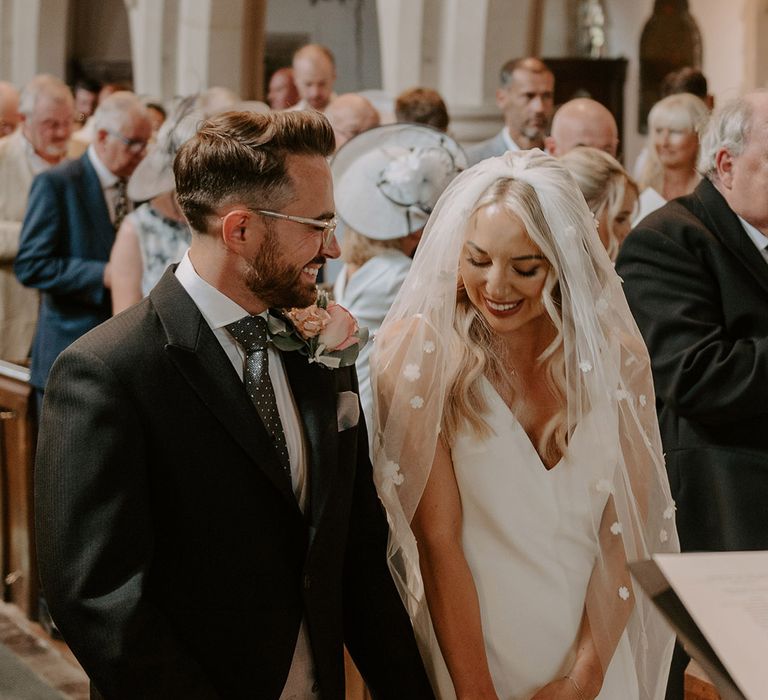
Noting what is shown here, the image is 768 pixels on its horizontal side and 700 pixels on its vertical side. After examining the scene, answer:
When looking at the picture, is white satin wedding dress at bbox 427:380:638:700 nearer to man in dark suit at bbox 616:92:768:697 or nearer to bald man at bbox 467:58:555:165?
man in dark suit at bbox 616:92:768:697

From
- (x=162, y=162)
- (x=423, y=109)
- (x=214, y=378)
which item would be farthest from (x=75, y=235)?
(x=214, y=378)

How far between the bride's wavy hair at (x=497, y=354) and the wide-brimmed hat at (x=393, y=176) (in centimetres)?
179

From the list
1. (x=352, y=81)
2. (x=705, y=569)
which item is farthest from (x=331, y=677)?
(x=352, y=81)

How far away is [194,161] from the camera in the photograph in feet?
6.91

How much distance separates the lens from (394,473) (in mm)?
2387

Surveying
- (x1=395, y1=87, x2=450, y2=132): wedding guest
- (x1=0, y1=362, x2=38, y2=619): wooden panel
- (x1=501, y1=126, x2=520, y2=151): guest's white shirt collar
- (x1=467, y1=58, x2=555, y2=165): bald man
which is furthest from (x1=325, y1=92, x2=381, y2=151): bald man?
(x1=0, y1=362, x2=38, y2=619): wooden panel

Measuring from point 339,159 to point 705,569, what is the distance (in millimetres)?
3323

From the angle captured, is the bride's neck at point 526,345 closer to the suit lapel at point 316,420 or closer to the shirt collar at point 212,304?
the suit lapel at point 316,420

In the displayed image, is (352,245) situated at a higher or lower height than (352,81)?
lower

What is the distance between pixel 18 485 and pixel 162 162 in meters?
1.43

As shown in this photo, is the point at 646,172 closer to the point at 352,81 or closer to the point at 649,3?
the point at 649,3

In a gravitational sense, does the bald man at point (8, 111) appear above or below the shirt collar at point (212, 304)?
above

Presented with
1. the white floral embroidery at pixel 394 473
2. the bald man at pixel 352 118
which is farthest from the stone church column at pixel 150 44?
the white floral embroidery at pixel 394 473

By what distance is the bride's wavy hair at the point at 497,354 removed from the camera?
241 centimetres
